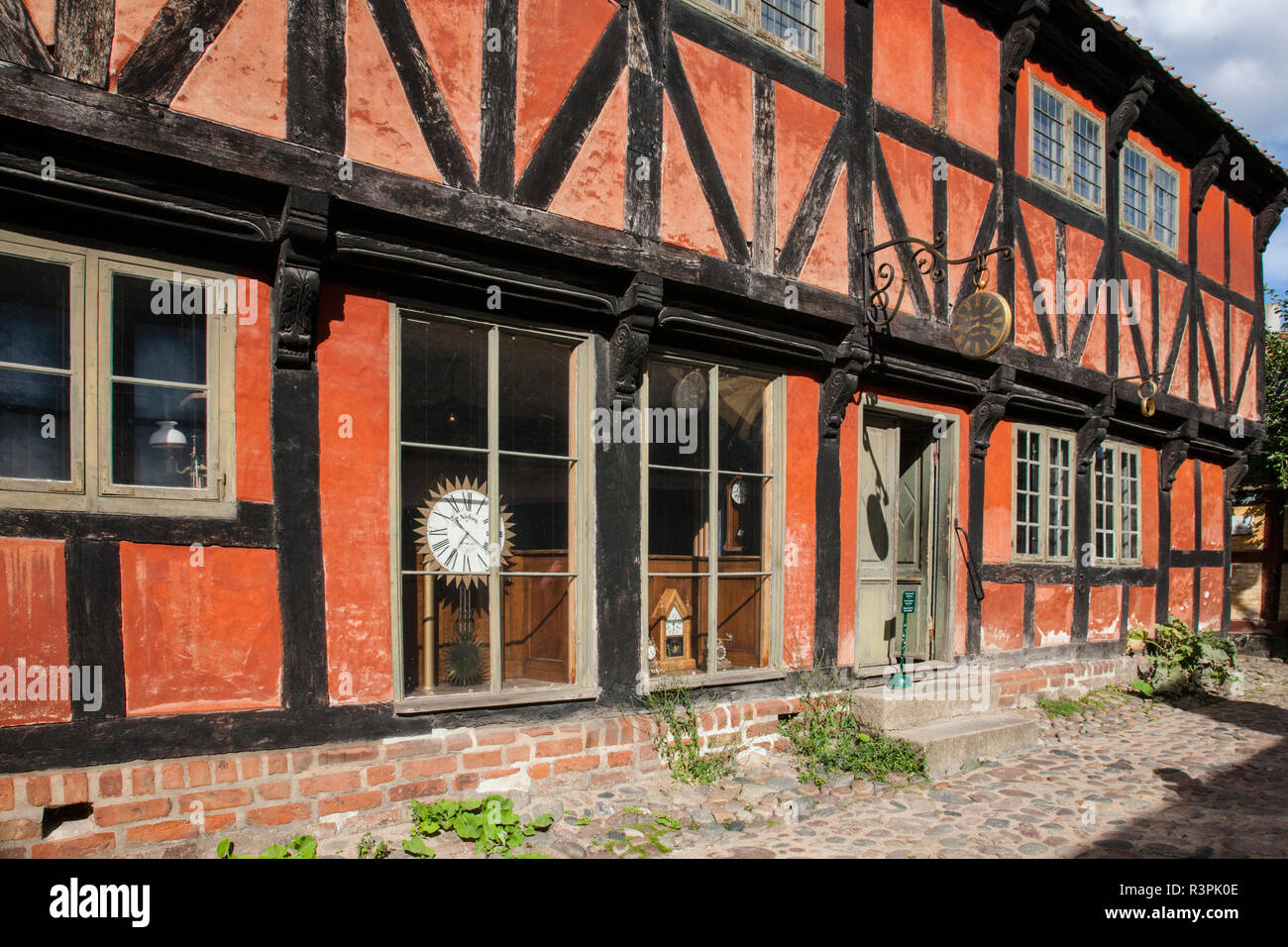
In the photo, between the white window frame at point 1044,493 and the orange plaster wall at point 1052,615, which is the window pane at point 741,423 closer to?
the white window frame at point 1044,493

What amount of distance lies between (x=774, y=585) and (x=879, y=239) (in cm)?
306

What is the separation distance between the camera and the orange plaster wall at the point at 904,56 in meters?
7.29

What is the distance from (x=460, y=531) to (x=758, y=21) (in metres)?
4.30

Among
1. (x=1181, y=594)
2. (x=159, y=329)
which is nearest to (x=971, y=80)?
(x=159, y=329)

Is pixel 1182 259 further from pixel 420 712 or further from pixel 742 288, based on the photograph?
pixel 420 712

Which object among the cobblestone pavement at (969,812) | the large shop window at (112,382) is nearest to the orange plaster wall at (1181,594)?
the cobblestone pavement at (969,812)

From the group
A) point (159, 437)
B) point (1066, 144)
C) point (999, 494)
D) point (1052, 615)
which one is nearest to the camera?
point (159, 437)

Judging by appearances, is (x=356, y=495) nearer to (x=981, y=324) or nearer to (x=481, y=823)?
(x=481, y=823)

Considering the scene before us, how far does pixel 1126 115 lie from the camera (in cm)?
995

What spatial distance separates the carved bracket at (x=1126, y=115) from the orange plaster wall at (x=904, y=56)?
3.63 meters

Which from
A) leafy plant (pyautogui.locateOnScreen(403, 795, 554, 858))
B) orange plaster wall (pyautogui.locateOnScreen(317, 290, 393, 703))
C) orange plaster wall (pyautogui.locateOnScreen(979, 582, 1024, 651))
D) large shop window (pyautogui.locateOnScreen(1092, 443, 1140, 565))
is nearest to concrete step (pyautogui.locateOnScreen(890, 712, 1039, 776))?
orange plaster wall (pyautogui.locateOnScreen(979, 582, 1024, 651))

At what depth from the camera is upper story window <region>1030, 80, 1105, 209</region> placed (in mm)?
9172

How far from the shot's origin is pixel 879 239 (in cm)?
722
